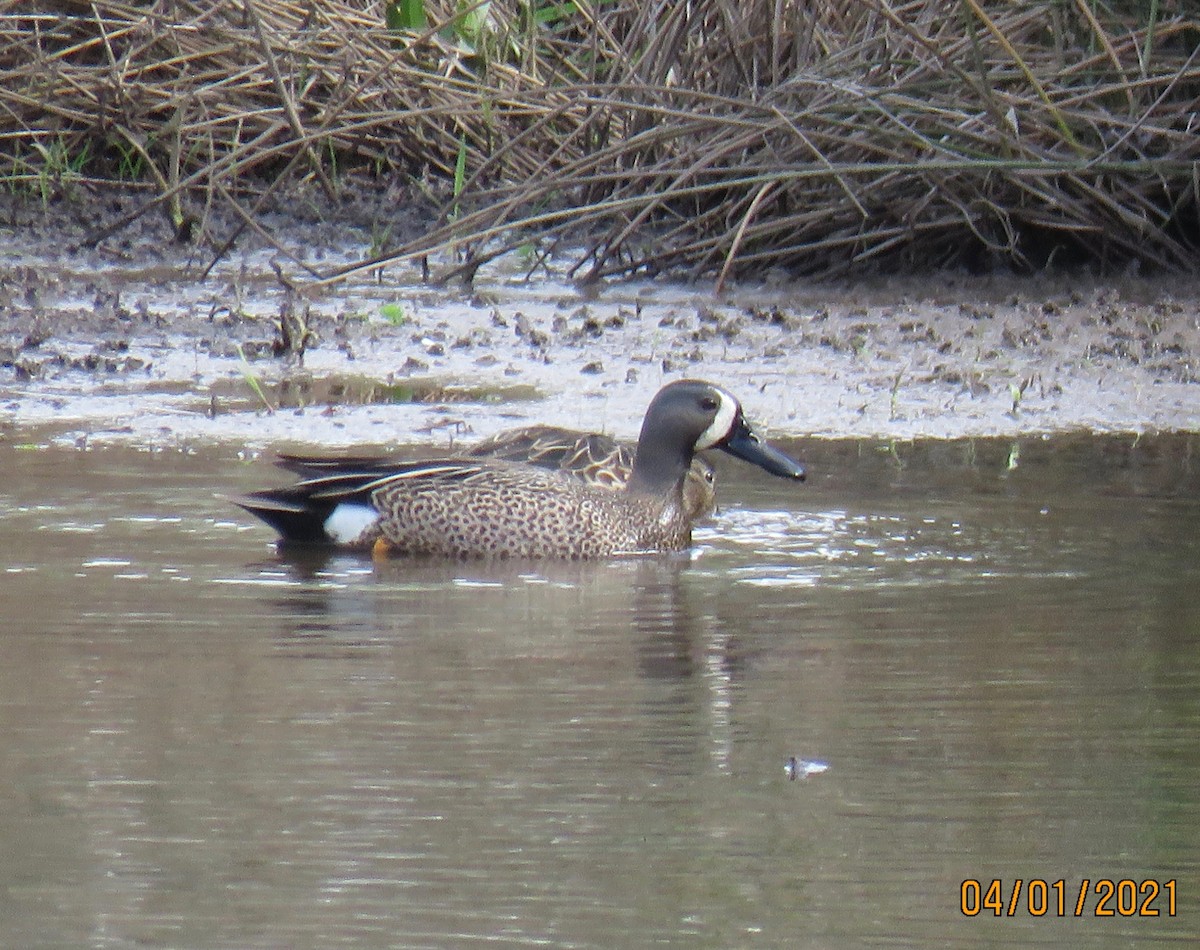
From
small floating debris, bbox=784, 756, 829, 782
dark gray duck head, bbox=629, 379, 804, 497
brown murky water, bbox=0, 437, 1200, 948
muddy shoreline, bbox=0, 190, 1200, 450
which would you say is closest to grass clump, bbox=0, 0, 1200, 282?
muddy shoreline, bbox=0, 190, 1200, 450

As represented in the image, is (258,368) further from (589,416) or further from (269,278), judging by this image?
(269,278)

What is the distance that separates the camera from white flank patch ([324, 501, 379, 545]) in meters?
5.95

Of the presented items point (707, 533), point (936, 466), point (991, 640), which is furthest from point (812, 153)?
point (991, 640)

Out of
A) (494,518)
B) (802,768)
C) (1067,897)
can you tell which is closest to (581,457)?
(494,518)

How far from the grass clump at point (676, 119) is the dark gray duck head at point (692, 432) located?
2489 mm

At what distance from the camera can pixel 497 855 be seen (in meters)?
3.14

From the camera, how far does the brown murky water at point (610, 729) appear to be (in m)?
2.96

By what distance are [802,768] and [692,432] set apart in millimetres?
2840

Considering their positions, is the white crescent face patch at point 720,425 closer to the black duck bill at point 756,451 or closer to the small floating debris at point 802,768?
the black duck bill at point 756,451

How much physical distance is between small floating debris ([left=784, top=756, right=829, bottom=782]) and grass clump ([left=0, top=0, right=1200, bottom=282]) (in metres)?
5.16

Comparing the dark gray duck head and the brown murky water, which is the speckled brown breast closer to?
the brown murky water

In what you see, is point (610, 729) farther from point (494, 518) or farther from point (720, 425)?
point (720, 425)

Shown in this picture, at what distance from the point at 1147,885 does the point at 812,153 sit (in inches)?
272

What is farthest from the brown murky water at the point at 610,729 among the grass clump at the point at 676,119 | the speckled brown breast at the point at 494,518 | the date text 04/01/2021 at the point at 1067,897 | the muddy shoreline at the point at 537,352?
the grass clump at the point at 676,119
